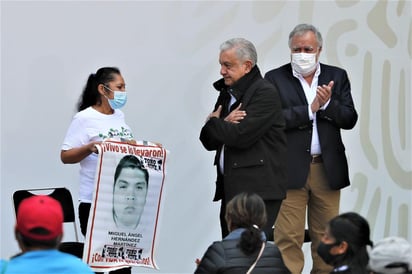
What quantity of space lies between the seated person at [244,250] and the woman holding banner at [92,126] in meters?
1.47

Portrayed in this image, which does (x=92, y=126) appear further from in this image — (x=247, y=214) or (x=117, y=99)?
(x=247, y=214)

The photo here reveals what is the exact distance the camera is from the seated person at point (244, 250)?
5.48 meters

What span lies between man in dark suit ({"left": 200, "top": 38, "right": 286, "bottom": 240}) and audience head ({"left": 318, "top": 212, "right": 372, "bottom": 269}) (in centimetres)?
140

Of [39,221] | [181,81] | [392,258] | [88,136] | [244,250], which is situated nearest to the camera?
[39,221]

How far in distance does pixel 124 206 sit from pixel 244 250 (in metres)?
1.53

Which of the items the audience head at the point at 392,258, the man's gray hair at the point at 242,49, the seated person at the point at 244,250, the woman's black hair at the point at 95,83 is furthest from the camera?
the woman's black hair at the point at 95,83

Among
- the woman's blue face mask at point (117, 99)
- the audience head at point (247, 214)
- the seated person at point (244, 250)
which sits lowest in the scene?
the seated person at point (244, 250)

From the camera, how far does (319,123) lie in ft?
23.8

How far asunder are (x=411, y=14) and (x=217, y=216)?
2.19 m

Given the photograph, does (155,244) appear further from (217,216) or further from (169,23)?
(169,23)

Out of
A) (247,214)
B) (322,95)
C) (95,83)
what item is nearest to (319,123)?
(322,95)

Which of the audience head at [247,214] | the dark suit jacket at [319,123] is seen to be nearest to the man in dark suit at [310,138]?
the dark suit jacket at [319,123]

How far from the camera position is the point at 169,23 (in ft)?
26.1

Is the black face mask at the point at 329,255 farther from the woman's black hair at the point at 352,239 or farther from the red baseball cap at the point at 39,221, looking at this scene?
the red baseball cap at the point at 39,221
